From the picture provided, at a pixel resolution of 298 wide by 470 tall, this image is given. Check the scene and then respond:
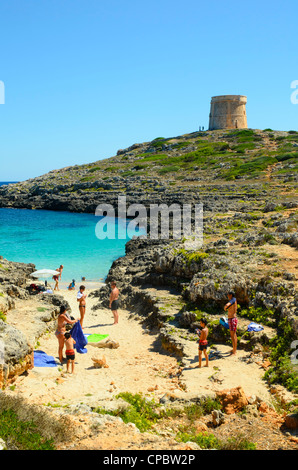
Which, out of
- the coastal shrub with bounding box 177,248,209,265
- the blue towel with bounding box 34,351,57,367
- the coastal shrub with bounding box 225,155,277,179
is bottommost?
the blue towel with bounding box 34,351,57,367

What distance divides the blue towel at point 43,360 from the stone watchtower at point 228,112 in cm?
8814

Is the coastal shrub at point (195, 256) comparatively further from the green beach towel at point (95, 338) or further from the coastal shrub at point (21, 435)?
the coastal shrub at point (21, 435)

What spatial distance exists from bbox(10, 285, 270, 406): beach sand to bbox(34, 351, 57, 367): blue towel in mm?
273

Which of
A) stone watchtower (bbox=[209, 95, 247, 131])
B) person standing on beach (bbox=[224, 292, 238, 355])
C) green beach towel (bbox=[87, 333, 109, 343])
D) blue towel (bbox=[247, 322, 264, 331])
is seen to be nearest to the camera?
person standing on beach (bbox=[224, 292, 238, 355])

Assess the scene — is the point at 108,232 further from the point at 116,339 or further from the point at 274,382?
the point at 274,382

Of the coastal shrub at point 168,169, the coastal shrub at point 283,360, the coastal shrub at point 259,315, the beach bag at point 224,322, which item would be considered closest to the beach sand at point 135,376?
the coastal shrub at point 283,360

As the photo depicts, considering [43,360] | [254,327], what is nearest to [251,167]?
[254,327]

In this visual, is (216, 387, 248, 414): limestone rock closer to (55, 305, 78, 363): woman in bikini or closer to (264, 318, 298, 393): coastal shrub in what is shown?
(264, 318, 298, 393): coastal shrub

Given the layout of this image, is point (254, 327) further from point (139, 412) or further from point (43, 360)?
point (43, 360)

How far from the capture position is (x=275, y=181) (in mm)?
50750

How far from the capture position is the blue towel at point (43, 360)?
10.9 metres

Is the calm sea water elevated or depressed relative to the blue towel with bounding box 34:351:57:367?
elevated

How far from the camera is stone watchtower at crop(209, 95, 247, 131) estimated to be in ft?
298

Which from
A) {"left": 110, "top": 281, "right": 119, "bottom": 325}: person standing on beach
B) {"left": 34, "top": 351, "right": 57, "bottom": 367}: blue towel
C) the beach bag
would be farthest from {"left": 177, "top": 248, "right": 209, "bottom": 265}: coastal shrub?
{"left": 34, "top": 351, "right": 57, "bottom": 367}: blue towel
